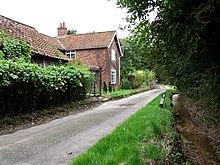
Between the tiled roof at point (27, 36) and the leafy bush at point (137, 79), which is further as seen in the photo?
the leafy bush at point (137, 79)

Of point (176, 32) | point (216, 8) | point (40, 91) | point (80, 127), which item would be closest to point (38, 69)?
point (40, 91)

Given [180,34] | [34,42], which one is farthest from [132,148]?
[34,42]

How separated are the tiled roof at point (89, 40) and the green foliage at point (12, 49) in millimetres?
16028

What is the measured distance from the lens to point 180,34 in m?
3.52

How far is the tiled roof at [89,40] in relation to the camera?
2930 centimetres

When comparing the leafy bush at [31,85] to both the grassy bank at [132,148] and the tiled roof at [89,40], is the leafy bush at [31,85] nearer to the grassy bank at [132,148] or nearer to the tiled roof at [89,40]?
the grassy bank at [132,148]

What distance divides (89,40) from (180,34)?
2781cm

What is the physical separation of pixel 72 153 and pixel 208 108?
11.0 ft

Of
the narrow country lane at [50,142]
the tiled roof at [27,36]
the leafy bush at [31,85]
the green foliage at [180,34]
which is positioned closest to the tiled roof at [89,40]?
the tiled roof at [27,36]

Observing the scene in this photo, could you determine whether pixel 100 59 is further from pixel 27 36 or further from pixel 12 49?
pixel 12 49

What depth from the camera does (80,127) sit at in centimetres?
766

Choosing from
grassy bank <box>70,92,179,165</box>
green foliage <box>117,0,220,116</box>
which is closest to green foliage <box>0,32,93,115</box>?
grassy bank <box>70,92,179,165</box>

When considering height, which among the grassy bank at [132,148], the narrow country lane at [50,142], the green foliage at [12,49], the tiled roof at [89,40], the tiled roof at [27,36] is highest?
the tiled roof at [89,40]

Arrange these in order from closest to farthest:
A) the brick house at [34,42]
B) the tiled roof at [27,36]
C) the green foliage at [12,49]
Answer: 1. the green foliage at [12,49]
2. the brick house at [34,42]
3. the tiled roof at [27,36]
